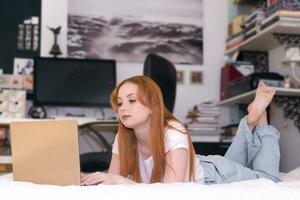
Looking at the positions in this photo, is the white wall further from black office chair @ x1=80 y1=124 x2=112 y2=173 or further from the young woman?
the young woman

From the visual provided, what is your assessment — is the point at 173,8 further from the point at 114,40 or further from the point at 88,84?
the point at 88,84

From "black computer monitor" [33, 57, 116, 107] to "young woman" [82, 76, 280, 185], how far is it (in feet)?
5.38

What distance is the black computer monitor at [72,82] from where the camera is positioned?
3277 mm

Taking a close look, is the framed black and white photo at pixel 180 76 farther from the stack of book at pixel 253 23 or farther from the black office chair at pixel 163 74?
the black office chair at pixel 163 74

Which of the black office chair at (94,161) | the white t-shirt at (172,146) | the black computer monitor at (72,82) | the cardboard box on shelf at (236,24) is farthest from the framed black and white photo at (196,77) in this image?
the white t-shirt at (172,146)

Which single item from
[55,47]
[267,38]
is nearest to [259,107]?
[267,38]

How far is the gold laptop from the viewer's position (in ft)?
4.00

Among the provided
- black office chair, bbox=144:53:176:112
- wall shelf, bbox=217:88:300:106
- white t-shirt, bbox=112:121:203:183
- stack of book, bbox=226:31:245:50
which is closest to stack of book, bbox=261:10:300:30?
wall shelf, bbox=217:88:300:106

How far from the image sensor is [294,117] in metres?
3.08

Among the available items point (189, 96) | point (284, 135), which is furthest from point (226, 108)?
point (284, 135)

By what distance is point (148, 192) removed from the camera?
104cm

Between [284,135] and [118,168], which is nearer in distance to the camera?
[118,168]

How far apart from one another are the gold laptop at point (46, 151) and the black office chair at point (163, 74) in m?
1.10

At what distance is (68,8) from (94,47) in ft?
1.16
